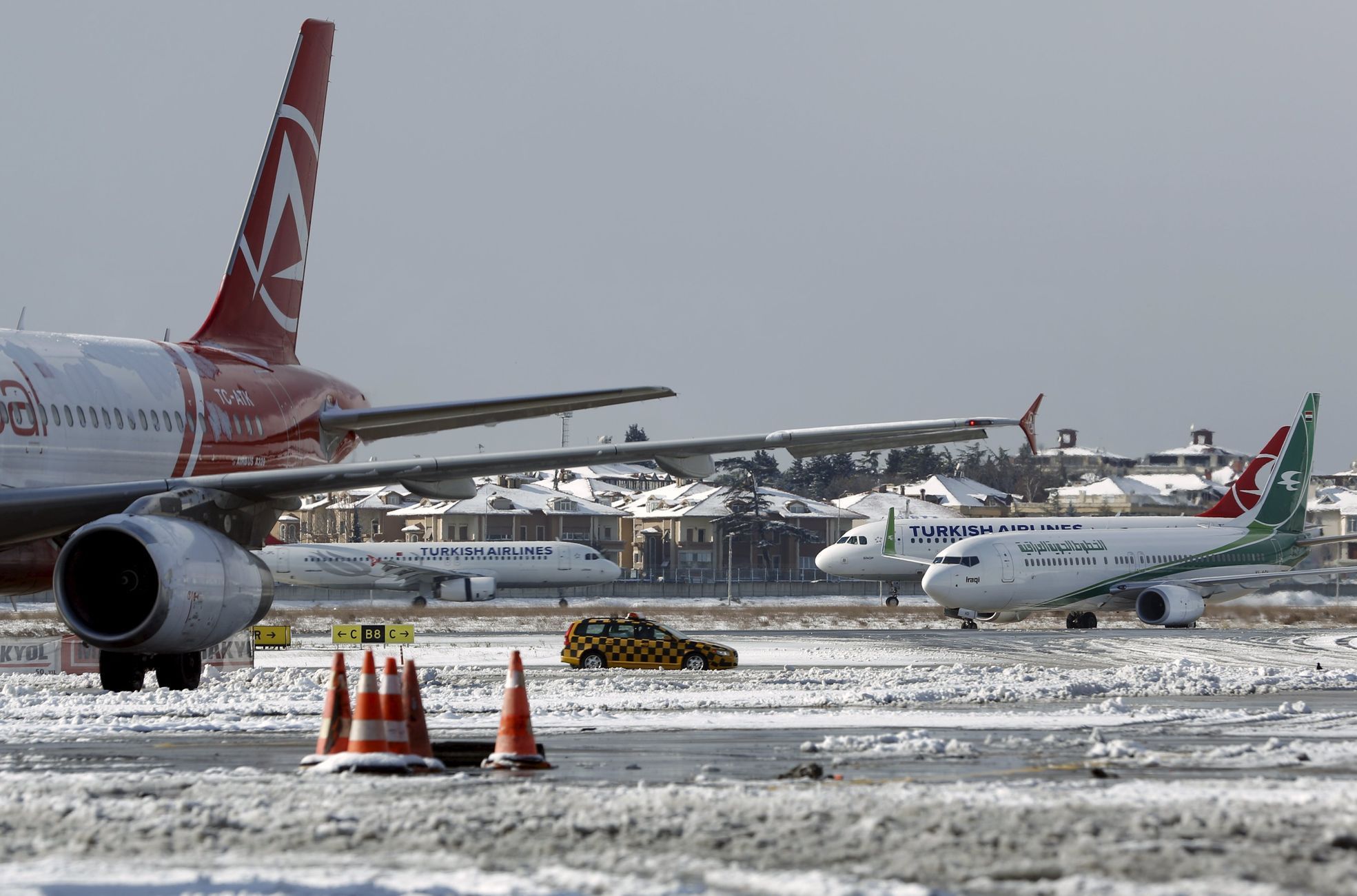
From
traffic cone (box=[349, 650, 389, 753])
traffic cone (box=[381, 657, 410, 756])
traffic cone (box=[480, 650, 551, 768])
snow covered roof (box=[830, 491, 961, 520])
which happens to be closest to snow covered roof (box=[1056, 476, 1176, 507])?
snow covered roof (box=[830, 491, 961, 520])

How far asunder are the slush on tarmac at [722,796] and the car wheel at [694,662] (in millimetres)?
10158

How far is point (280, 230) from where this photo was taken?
68.1 feet

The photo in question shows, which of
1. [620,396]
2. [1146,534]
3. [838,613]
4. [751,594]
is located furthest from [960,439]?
[751,594]

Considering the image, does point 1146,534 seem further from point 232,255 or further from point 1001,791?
point 1001,791

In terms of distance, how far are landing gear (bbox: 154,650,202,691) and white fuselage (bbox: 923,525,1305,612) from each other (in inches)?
1241

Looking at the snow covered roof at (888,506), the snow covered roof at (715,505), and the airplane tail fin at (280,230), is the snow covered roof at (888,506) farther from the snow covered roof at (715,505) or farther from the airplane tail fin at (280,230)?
the airplane tail fin at (280,230)

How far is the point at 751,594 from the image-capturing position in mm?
81562

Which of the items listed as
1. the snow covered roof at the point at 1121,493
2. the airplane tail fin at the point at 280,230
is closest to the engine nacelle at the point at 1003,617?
the airplane tail fin at the point at 280,230

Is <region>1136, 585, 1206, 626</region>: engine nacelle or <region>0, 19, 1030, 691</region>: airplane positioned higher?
<region>0, 19, 1030, 691</region>: airplane

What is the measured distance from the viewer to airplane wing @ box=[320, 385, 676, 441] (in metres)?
16.3

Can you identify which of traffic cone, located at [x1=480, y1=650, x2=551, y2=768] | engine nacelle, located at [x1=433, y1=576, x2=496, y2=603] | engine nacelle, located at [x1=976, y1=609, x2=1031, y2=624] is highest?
engine nacelle, located at [x1=433, y1=576, x2=496, y2=603]

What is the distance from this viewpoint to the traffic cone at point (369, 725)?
879cm

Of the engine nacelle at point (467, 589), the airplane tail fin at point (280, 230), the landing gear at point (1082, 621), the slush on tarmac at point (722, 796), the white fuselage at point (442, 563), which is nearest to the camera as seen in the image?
the slush on tarmac at point (722, 796)

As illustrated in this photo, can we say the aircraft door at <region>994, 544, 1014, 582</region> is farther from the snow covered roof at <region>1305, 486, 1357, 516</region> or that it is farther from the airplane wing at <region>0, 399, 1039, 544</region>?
the snow covered roof at <region>1305, 486, 1357, 516</region>
